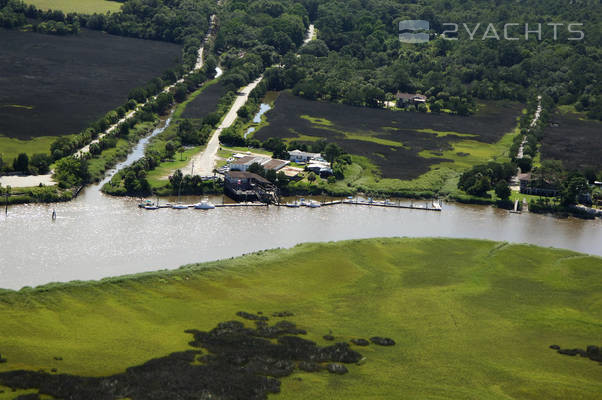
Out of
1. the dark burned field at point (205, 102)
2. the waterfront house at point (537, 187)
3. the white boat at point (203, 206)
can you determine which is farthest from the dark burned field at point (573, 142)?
the white boat at point (203, 206)

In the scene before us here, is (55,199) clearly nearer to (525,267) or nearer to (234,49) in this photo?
(525,267)

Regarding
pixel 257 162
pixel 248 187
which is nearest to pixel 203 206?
pixel 248 187

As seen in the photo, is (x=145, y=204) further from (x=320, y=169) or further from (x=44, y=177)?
(x=320, y=169)

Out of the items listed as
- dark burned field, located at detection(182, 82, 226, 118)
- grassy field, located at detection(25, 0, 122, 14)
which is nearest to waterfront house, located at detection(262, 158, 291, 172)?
dark burned field, located at detection(182, 82, 226, 118)

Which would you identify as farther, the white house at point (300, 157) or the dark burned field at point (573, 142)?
the dark burned field at point (573, 142)

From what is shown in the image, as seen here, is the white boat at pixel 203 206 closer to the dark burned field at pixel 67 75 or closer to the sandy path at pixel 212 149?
the sandy path at pixel 212 149
